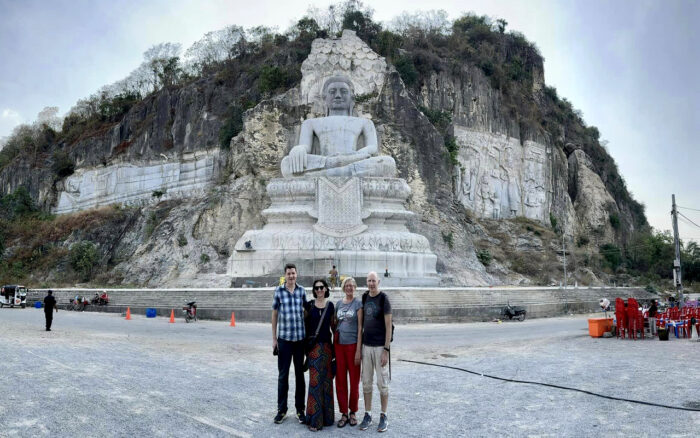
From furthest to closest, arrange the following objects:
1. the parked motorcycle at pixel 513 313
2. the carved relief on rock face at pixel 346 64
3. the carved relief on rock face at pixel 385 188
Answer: the carved relief on rock face at pixel 346 64 < the carved relief on rock face at pixel 385 188 < the parked motorcycle at pixel 513 313

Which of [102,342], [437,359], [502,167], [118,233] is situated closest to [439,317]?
[437,359]

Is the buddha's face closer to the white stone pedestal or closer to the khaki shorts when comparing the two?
the white stone pedestal

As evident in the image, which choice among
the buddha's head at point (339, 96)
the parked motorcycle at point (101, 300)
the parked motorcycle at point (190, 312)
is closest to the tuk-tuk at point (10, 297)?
the parked motorcycle at point (101, 300)

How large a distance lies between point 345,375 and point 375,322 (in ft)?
1.84

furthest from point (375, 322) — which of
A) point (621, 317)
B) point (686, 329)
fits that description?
point (686, 329)

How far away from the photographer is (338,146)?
2392 cm

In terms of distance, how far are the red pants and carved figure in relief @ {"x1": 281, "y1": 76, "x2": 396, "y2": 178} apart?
17751 millimetres

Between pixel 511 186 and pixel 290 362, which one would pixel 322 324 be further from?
pixel 511 186

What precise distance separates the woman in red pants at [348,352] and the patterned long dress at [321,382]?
9 centimetres

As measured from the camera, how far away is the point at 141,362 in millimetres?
7617

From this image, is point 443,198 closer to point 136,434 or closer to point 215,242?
point 215,242

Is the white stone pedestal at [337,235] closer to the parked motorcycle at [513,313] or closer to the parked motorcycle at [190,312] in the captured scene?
the parked motorcycle at [513,313]

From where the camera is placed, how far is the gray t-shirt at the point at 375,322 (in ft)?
16.1

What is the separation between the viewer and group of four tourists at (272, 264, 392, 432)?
4.89m
